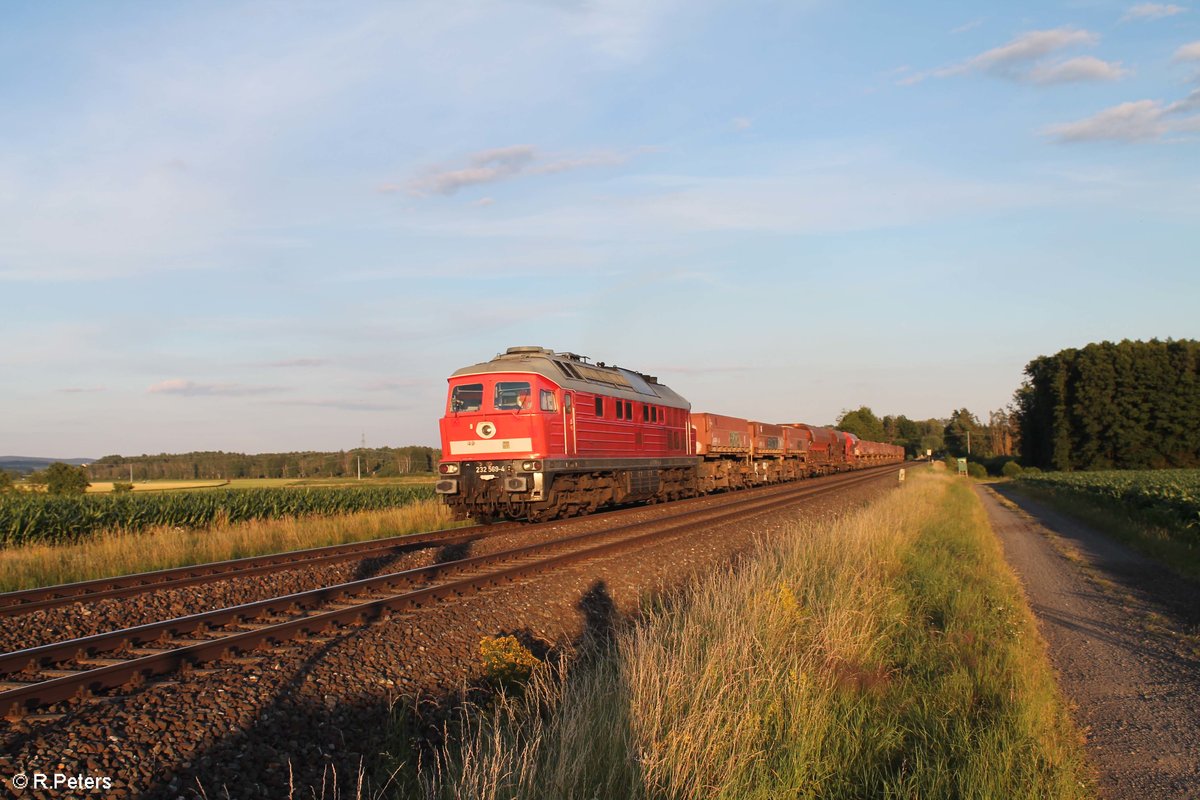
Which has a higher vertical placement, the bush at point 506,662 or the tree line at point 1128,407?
the tree line at point 1128,407

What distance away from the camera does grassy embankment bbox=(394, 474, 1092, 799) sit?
480 cm

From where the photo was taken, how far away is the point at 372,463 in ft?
320

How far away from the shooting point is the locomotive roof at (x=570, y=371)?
60.0ft

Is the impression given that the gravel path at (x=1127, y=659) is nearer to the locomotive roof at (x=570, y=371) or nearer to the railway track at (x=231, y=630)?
the railway track at (x=231, y=630)

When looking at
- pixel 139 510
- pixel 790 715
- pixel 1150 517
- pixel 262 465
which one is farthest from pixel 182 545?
pixel 262 465

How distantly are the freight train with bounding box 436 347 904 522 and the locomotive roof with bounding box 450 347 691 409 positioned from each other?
0.04 meters

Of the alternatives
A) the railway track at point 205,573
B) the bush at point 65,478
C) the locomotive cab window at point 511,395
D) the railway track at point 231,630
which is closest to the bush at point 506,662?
the railway track at point 231,630

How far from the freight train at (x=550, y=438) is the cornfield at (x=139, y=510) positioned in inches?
255

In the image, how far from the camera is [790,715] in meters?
5.88

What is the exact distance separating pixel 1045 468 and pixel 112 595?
8834 centimetres

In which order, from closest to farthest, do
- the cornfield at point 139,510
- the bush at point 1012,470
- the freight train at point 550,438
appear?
the freight train at point 550,438 < the cornfield at point 139,510 < the bush at point 1012,470

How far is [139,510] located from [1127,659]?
2083 centimetres

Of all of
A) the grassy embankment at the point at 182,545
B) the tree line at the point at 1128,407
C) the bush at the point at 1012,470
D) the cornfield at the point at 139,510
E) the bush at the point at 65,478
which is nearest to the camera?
the grassy embankment at the point at 182,545

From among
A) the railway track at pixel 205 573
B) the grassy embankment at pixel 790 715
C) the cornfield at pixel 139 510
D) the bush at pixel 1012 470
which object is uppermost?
the cornfield at pixel 139 510
